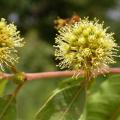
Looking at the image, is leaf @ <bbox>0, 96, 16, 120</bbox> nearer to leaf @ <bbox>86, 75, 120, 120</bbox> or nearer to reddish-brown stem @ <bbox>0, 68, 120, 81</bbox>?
reddish-brown stem @ <bbox>0, 68, 120, 81</bbox>

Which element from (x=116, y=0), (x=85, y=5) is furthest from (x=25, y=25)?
(x=116, y=0)

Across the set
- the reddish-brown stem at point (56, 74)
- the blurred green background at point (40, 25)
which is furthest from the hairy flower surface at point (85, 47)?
the blurred green background at point (40, 25)

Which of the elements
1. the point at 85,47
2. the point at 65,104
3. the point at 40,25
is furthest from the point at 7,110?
the point at 40,25

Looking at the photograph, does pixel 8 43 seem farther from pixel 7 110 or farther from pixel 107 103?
pixel 107 103

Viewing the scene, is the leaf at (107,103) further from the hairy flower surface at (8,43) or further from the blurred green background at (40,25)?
the blurred green background at (40,25)

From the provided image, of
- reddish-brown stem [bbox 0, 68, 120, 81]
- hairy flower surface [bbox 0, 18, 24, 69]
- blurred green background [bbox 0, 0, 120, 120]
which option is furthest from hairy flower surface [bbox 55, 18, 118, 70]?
blurred green background [bbox 0, 0, 120, 120]
